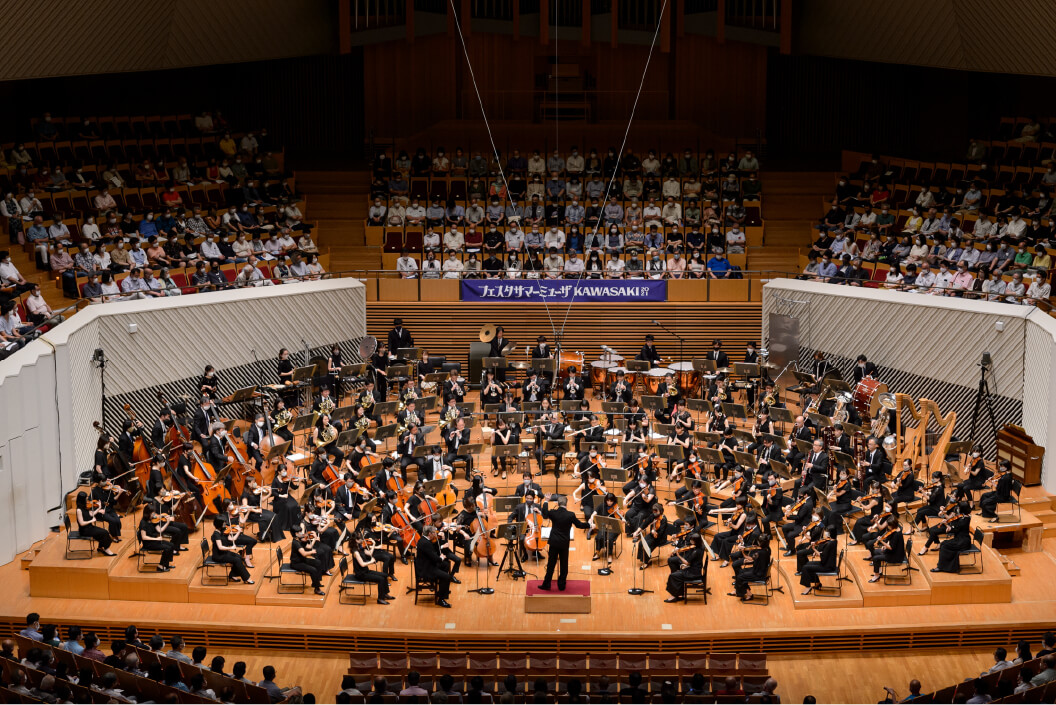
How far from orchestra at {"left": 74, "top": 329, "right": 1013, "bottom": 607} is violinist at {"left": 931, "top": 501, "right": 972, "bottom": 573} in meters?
0.03

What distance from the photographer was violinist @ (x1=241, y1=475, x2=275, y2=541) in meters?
16.5

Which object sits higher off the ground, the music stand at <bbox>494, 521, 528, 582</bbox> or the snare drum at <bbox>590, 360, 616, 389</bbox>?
the snare drum at <bbox>590, 360, 616, 389</bbox>

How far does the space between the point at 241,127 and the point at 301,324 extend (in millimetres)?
9782

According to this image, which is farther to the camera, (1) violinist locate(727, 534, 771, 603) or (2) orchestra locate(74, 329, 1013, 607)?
(2) orchestra locate(74, 329, 1013, 607)

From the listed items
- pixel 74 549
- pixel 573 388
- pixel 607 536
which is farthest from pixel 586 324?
pixel 74 549

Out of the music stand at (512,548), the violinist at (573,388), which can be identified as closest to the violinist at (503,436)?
the violinist at (573,388)

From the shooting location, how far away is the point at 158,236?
22531 millimetres

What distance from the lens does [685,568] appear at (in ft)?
51.4

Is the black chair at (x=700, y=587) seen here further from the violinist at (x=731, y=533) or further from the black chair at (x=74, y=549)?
the black chair at (x=74, y=549)

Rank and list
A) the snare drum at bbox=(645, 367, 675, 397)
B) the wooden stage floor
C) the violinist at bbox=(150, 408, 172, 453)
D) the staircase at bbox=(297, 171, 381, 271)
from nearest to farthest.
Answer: the wooden stage floor → the violinist at bbox=(150, 408, 172, 453) → the snare drum at bbox=(645, 367, 675, 397) → the staircase at bbox=(297, 171, 381, 271)

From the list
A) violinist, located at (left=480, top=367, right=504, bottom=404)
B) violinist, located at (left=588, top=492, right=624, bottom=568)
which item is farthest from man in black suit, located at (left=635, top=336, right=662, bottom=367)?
violinist, located at (left=588, top=492, right=624, bottom=568)

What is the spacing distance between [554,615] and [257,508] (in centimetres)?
432

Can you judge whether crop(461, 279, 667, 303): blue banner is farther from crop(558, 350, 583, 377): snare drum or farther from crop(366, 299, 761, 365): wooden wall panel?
crop(558, 350, 583, 377): snare drum

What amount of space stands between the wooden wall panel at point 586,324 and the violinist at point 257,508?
803 cm
